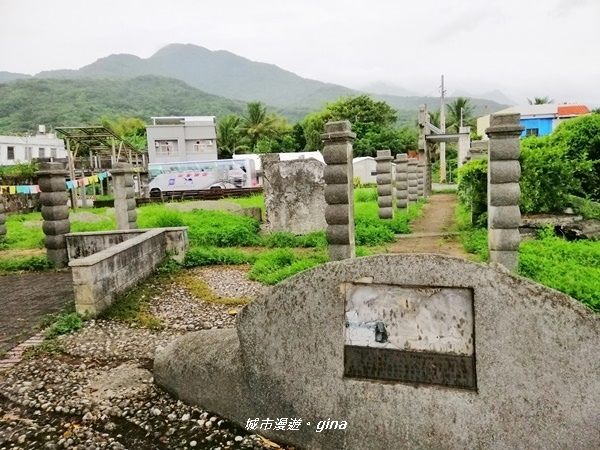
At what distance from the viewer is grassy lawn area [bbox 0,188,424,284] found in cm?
877

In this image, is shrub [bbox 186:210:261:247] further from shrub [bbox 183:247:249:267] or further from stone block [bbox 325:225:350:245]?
stone block [bbox 325:225:350:245]

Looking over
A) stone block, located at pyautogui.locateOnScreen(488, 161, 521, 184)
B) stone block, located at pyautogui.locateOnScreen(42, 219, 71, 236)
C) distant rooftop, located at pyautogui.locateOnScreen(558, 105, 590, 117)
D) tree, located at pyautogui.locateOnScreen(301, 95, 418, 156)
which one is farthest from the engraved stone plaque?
distant rooftop, located at pyautogui.locateOnScreen(558, 105, 590, 117)

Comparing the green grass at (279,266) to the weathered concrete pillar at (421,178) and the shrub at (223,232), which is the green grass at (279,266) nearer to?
the shrub at (223,232)

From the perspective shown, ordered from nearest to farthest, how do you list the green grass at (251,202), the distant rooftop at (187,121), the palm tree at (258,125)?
1. the green grass at (251,202)
2. the distant rooftop at (187,121)
3. the palm tree at (258,125)

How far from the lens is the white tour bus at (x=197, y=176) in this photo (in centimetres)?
3294

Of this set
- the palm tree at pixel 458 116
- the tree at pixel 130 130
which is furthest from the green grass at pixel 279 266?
the palm tree at pixel 458 116

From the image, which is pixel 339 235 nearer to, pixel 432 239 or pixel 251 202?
pixel 432 239

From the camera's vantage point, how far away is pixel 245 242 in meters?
11.8

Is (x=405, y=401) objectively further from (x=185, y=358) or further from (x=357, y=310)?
(x=185, y=358)

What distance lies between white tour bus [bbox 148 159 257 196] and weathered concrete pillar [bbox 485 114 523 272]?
27424 millimetres

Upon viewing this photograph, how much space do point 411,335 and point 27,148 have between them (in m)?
46.1

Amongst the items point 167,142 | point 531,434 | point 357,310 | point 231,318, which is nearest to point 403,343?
point 357,310

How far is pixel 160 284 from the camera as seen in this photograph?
787cm

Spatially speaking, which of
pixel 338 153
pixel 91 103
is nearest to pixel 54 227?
pixel 338 153
